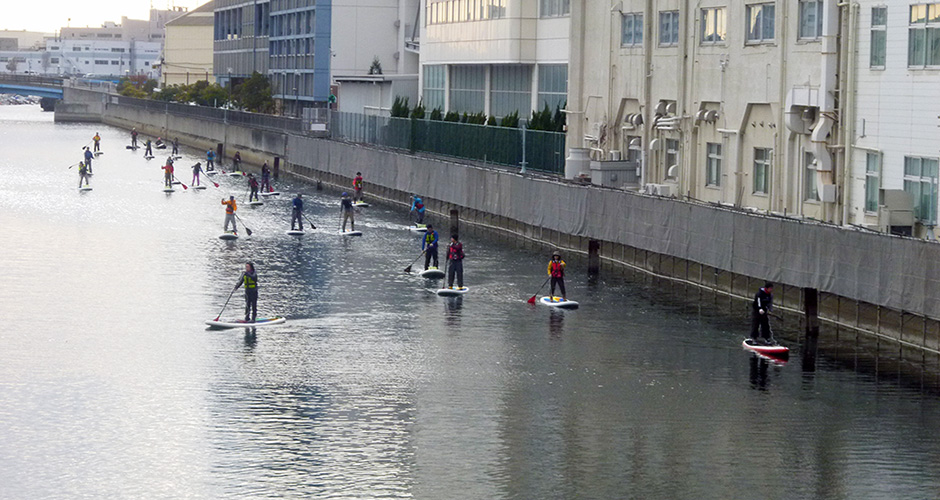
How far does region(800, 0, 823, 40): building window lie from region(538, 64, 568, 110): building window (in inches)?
1130

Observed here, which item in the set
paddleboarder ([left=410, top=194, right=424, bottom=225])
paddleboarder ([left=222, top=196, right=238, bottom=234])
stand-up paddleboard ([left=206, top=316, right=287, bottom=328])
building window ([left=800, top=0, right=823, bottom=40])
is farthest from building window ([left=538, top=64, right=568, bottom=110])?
stand-up paddleboard ([left=206, top=316, right=287, bottom=328])

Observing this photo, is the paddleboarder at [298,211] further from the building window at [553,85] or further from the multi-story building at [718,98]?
the building window at [553,85]

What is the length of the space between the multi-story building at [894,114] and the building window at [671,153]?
17.2 meters

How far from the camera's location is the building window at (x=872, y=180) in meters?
49.7

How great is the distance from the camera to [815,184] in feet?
181

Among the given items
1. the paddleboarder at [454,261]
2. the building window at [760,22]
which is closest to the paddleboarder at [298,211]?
the paddleboarder at [454,261]

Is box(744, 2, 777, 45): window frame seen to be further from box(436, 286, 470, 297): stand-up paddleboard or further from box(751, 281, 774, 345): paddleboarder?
box(751, 281, 774, 345): paddleboarder

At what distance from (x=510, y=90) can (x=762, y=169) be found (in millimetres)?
36147

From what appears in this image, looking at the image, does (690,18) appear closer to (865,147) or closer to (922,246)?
(865,147)

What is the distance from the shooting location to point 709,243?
51.7 meters

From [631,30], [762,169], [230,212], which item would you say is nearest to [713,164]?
[762,169]

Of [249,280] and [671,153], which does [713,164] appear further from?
[249,280]

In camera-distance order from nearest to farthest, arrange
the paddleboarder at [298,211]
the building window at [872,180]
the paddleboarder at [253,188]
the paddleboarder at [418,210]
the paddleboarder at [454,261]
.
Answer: the building window at [872,180] < the paddleboarder at [454,261] < the paddleboarder at [298,211] < the paddleboarder at [418,210] < the paddleboarder at [253,188]

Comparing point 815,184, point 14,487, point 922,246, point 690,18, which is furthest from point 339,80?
point 14,487
